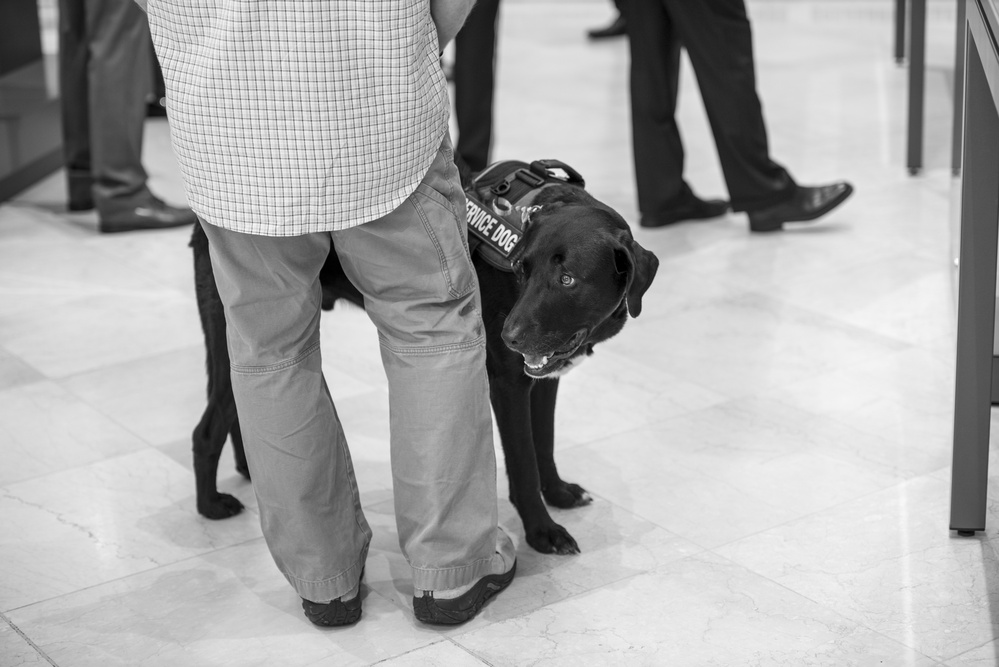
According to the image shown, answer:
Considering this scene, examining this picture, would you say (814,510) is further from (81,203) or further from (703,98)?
(81,203)

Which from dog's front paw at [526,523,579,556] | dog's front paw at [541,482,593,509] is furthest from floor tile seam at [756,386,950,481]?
dog's front paw at [526,523,579,556]

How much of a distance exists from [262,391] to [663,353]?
1.50 m

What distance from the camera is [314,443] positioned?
1965 millimetres

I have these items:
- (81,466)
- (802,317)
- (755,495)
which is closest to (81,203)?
(81,466)

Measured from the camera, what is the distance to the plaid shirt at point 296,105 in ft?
5.54

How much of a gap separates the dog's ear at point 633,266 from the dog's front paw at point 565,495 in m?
0.54

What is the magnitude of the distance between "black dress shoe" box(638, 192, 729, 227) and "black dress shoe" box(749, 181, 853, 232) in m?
0.20

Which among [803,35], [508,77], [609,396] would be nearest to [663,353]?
[609,396]

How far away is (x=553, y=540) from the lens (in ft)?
7.48

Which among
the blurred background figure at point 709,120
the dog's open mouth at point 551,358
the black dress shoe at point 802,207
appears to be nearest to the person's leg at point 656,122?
the blurred background figure at point 709,120

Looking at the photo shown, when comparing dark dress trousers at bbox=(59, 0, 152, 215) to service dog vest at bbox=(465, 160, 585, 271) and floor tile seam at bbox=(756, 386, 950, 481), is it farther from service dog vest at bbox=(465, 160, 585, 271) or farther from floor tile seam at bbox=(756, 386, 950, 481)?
floor tile seam at bbox=(756, 386, 950, 481)

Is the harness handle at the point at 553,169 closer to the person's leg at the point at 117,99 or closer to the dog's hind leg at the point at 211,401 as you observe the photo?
the dog's hind leg at the point at 211,401

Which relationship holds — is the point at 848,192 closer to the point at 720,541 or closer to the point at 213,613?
the point at 720,541

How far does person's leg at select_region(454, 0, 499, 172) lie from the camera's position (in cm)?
394
